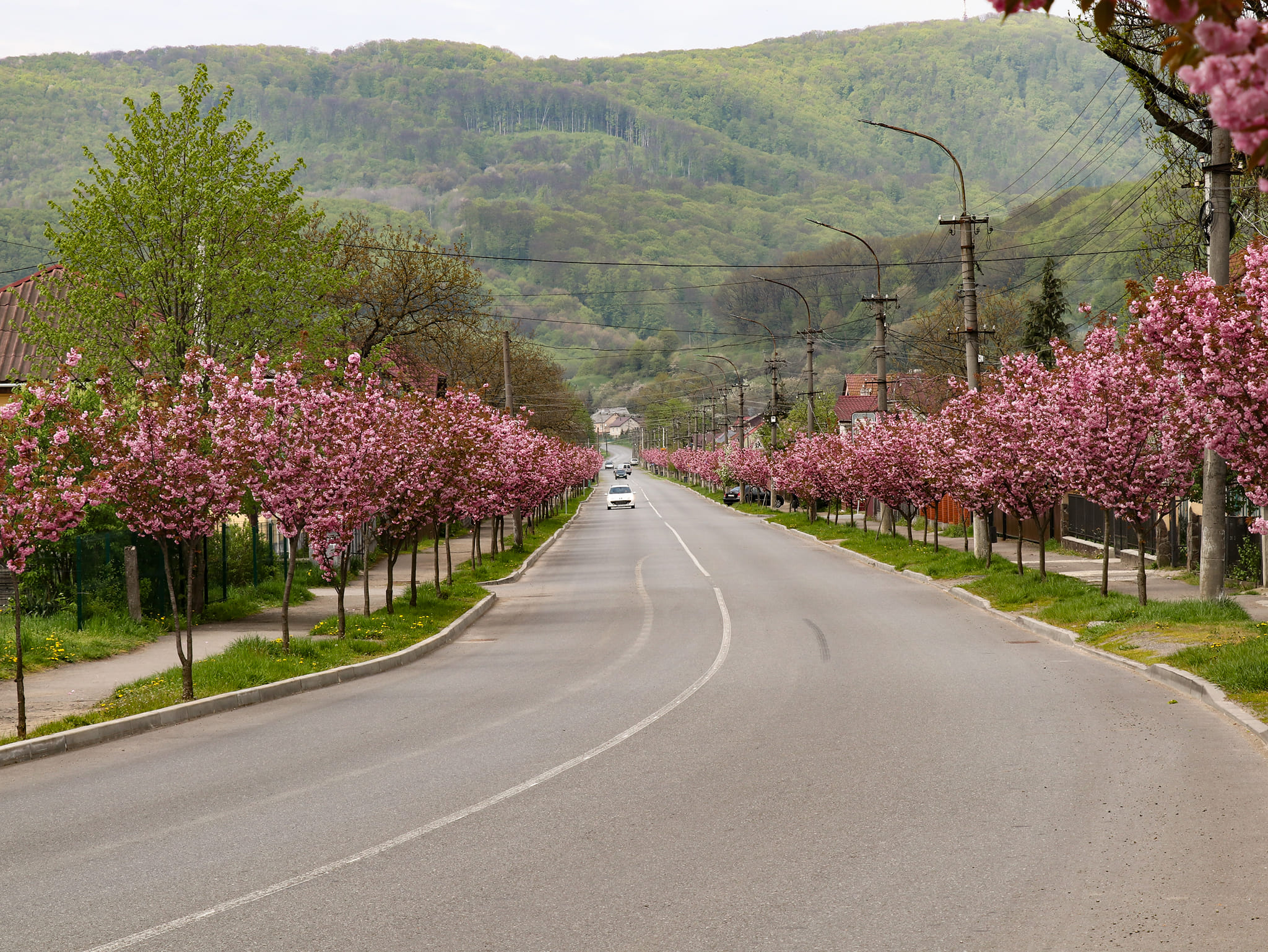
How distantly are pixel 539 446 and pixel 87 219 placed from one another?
16.4m

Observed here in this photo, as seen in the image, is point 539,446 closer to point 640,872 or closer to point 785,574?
point 785,574

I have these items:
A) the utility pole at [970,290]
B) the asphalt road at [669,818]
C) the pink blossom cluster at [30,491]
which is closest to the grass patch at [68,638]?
the pink blossom cluster at [30,491]

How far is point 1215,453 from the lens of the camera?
17.5 metres

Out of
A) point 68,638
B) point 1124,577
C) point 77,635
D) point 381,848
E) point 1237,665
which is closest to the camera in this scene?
point 381,848

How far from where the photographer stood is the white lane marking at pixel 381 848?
6.24 metres

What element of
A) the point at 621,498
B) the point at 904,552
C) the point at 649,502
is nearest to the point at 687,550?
the point at 904,552

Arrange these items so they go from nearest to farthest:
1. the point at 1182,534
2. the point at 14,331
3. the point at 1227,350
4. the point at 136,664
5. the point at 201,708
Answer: the point at 1227,350 → the point at 201,708 → the point at 136,664 → the point at 1182,534 → the point at 14,331

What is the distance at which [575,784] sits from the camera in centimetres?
956

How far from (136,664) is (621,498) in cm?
7247

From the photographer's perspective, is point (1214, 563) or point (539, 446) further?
point (539, 446)

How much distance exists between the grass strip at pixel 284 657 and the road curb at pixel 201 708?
0.60 ft

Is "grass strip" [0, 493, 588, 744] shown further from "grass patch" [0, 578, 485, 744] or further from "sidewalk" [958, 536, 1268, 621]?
"sidewalk" [958, 536, 1268, 621]

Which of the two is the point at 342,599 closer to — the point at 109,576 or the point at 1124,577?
the point at 109,576

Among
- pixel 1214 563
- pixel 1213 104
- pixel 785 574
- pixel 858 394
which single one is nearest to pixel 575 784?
pixel 1213 104
